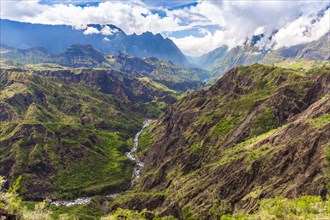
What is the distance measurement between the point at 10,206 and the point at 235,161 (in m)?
156


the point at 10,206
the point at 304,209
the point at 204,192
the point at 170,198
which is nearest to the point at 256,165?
the point at 204,192

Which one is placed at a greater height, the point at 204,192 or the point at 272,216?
the point at 272,216

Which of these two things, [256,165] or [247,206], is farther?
[256,165]

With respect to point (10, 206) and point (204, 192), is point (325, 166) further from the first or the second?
point (10, 206)

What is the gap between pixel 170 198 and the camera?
655 ft

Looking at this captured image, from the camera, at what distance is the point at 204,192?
187 meters

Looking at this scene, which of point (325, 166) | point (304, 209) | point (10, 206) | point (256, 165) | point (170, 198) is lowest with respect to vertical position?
point (170, 198)

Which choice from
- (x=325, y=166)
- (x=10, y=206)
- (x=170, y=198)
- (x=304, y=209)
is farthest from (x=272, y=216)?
(x=170, y=198)

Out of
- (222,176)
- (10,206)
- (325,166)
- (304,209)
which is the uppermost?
(10,206)

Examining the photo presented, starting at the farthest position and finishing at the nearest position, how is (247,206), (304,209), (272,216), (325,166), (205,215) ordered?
(205,215)
(247,206)
(325,166)
(304,209)
(272,216)

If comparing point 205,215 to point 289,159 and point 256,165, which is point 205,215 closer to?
point 256,165

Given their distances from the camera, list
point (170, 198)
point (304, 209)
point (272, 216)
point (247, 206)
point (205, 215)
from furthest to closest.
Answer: point (170, 198) → point (205, 215) → point (247, 206) → point (304, 209) → point (272, 216)

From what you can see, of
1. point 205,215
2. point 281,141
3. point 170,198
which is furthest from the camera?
point 170,198

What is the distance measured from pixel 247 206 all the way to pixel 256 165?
88.7 feet
